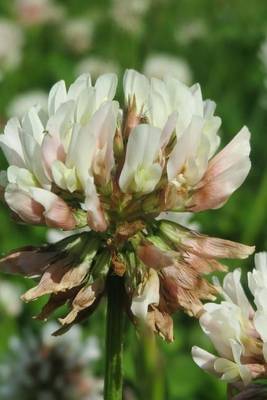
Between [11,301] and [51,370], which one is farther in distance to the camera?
[11,301]

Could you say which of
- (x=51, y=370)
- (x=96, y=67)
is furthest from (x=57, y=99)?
(x=96, y=67)

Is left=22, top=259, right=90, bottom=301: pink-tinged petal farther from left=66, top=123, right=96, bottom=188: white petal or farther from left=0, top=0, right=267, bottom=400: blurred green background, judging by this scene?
left=0, top=0, right=267, bottom=400: blurred green background

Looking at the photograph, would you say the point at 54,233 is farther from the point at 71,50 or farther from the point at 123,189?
the point at 71,50

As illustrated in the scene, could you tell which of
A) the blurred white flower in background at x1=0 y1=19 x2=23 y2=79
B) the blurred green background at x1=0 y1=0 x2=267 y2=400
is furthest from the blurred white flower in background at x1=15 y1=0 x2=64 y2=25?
the blurred white flower in background at x1=0 y1=19 x2=23 y2=79

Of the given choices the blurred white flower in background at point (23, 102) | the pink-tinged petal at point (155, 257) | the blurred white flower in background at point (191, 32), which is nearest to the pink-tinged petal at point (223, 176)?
Answer: the pink-tinged petal at point (155, 257)

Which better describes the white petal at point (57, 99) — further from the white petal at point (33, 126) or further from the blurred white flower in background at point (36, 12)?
the blurred white flower in background at point (36, 12)

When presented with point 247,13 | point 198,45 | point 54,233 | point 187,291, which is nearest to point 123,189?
point 187,291

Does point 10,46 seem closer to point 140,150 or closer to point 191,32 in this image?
point 191,32
